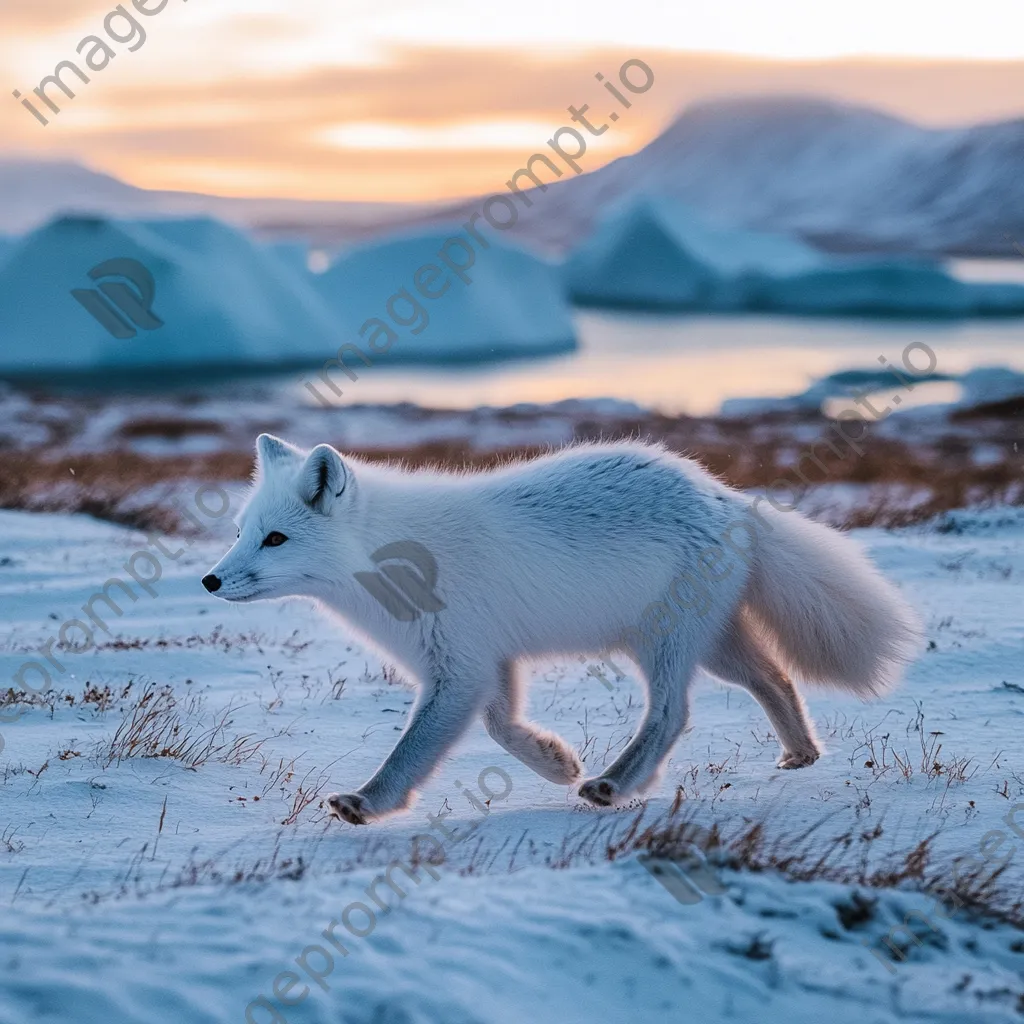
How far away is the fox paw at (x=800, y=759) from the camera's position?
13.7 ft

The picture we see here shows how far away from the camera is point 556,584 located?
12.5ft

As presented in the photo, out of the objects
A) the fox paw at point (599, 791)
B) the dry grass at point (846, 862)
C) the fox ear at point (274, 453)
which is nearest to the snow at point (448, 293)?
the fox ear at point (274, 453)

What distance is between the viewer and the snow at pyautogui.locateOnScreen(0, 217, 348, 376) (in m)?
30.4

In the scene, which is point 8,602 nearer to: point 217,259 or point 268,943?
point 268,943

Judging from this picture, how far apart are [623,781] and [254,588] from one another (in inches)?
56.4

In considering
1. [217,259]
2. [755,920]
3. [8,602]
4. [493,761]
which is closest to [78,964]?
[755,920]

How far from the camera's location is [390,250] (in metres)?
34.7

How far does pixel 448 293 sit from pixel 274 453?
3114 centimetres

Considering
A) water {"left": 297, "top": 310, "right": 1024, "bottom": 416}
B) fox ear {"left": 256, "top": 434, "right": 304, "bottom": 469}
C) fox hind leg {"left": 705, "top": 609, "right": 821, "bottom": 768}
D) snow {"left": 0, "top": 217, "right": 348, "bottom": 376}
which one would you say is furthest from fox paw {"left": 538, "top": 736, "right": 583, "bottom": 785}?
snow {"left": 0, "top": 217, "right": 348, "bottom": 376}

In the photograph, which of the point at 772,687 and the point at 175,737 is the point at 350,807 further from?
the point at 772,687

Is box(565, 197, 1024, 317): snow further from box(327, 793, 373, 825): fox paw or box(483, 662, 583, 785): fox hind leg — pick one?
box(327, 793, 373, 825): fox paw

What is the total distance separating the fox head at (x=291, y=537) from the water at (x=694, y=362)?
19147 millimetres

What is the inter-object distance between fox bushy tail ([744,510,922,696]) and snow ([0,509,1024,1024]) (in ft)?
1.26

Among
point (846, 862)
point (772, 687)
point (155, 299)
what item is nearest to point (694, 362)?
point (155, 299)
